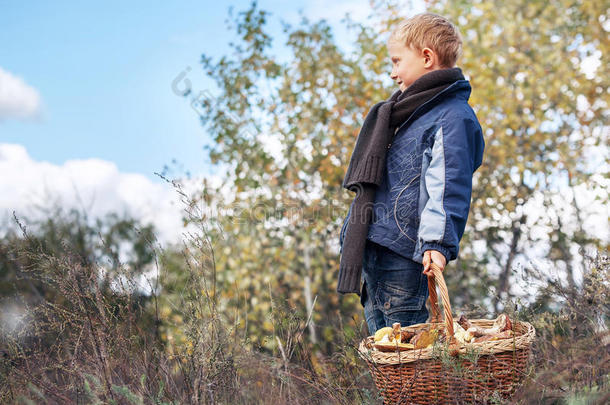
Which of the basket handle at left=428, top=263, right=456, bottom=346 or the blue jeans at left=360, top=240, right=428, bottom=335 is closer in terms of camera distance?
the basket handle at left=428, top=263, right=456, bottom=346

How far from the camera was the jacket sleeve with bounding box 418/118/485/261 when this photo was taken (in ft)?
6.79

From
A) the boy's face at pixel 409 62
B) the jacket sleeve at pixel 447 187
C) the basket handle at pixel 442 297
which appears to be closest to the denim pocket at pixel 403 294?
the basket handle at pixel 442 297

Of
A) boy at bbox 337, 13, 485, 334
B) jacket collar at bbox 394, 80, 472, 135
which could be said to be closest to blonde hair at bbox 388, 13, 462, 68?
boy at bbox 337, 13, 485, 334

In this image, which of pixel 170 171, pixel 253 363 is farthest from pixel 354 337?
pixel 170 171

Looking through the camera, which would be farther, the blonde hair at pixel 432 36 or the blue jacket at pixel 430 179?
the blonde hair at pixel 432 36

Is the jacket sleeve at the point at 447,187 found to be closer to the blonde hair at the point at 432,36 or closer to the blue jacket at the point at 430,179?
the blue jacket at the point at 430,179

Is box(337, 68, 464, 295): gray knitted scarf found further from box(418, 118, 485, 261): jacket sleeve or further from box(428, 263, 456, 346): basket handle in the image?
box(428, 263, 456, 346): basket handle

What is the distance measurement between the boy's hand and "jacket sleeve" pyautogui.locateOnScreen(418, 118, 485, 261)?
14 millimetres

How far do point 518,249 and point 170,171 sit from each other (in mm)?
3059

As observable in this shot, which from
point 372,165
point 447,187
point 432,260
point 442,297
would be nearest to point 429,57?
point 372,165

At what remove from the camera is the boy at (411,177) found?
7.01ft

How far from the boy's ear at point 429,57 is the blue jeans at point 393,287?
29.9 inches

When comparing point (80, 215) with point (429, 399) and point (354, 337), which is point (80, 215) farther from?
point (429, 399)

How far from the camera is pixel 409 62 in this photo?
7.93 ft
